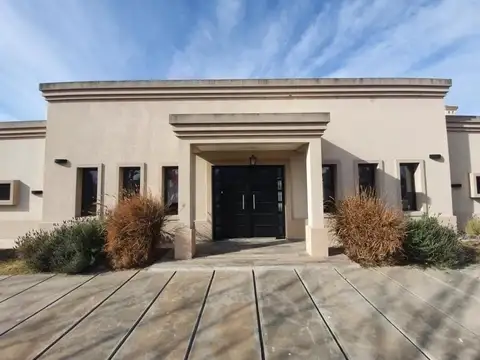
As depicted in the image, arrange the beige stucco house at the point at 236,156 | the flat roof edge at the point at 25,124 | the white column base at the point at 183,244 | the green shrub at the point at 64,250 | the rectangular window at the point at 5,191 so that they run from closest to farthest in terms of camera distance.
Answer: the green shrub at the point at 64,250 < the white column base at the point at 183,244 < the beige stucco house at the point at 236,156 < the rectangular window at the point at 5,191 < the flat roof edge at the point at 25,124

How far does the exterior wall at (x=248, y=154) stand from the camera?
8914 mm

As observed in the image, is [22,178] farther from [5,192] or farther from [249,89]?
[249,89]

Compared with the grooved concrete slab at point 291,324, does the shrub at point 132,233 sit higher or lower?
higher

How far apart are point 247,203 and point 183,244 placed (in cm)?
304

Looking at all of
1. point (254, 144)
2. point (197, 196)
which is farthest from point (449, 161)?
point (197, 196)

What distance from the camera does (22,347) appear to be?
10.4 ft

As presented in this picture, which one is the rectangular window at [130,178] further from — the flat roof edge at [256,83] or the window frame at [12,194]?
the window frame at [12,194]

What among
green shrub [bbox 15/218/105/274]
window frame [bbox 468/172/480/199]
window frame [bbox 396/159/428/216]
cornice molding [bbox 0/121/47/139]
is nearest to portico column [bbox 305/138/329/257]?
window frame [bbox 396/159/428/216]

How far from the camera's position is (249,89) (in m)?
9.18

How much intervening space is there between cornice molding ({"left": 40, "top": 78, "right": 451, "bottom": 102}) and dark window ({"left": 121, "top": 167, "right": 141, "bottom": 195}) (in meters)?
2.23

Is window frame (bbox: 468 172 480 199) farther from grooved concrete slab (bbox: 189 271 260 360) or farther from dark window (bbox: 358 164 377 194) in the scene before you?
grooved concrete slab (bbox: 189 271 260 360)

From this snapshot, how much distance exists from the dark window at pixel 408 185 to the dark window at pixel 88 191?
9.43m

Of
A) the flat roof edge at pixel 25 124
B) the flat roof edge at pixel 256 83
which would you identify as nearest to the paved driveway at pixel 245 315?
the flat roof edge at pixel 25 124

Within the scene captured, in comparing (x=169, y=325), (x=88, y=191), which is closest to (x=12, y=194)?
(x=88, y=191)
